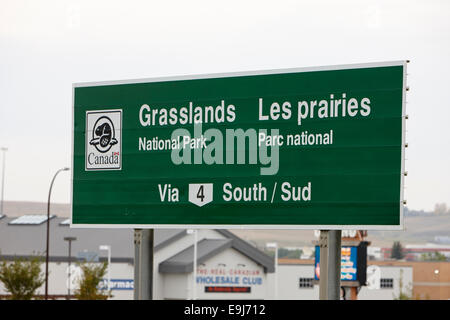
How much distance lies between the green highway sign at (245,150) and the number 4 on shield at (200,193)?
0.7 inches

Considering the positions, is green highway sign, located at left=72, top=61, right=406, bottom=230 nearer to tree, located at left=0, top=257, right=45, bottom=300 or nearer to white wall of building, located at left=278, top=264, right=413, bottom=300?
tree, located at left=0, top=257, right=45, bottom=300

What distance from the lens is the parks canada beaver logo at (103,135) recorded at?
1716 centimetres

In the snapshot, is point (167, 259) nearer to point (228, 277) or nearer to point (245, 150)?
point (228, 277)

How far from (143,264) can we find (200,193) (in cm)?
193

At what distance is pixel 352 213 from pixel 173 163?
11.7 ft

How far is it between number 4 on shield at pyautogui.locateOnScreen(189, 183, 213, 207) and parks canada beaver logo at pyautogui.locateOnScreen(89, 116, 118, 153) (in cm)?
190

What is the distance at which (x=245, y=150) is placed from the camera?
52.4ft

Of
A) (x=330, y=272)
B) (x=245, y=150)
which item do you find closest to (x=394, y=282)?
(x=245, y=150)

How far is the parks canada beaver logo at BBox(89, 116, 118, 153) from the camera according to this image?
1716 cm

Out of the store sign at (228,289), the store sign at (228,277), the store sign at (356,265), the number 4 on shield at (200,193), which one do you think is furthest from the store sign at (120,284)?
the number 4 on shield at (200,193)

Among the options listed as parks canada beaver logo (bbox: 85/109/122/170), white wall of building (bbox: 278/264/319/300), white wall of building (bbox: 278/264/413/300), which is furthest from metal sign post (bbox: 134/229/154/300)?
white wall of building (bbox: 278/264/319/300)

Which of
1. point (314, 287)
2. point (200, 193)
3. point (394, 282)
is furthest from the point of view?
point (394, 282)
